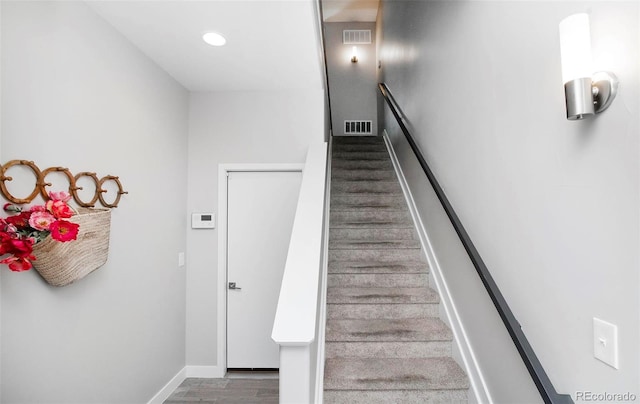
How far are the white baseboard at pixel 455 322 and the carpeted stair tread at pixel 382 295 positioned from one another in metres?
0.11

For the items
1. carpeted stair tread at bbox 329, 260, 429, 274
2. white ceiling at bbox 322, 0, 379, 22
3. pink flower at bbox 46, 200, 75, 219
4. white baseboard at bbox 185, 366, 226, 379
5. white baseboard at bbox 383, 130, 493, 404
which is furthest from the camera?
white ceiling at bbox 322, 0, 379, 22

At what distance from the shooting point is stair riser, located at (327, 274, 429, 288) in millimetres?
2670

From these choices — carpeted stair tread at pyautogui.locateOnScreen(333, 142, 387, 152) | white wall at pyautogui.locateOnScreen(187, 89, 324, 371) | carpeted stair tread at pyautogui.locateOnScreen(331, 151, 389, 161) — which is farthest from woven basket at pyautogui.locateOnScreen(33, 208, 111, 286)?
carpeted stair tread at pyautogui.locateOnScreen(333, 142, 387, 152)

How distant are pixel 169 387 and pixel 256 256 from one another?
1.27 meters

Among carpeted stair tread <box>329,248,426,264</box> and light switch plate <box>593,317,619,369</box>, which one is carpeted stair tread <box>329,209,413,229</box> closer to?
carpeted stair tread <box>329,248,426,264</box>

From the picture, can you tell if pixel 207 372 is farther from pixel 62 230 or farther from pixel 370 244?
pixel 62 230

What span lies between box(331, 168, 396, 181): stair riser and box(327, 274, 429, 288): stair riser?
150 cm

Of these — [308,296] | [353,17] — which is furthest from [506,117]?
[353,17]

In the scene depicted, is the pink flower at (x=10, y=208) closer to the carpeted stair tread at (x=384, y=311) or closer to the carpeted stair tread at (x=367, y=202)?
the carpeted stair tread at (x=384, y=311)

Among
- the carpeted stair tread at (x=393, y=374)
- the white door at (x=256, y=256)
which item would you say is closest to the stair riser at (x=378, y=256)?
the white door at (x=256, y=256)

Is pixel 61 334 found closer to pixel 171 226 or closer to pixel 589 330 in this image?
pixel 171 226

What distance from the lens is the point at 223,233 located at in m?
3.17

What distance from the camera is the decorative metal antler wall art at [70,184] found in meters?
1.40

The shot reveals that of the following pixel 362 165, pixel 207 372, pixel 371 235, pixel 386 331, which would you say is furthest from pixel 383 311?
pixel 362 165
